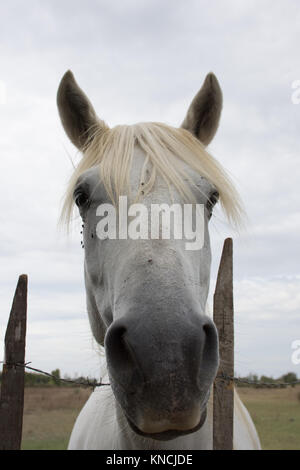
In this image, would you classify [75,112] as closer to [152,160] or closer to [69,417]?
[152,160]

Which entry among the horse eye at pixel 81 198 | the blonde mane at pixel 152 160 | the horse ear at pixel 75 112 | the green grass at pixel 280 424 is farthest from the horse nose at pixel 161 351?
the green grass at pixel 280 424

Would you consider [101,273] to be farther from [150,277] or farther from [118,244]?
[150,277]

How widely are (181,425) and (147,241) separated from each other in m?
0.81

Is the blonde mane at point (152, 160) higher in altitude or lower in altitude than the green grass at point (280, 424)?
higher

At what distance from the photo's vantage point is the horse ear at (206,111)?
3232 millimetres

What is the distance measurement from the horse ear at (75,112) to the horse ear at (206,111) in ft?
2.50

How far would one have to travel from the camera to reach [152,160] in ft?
8.00

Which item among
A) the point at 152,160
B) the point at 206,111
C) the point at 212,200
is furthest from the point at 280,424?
the point at 152,160

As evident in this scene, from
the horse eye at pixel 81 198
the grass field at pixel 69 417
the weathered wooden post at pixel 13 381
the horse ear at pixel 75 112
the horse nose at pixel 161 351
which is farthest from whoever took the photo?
the grass field at pixel 69 417

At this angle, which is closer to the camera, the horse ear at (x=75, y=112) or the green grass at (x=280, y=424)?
the horse ear at (x=75, y=112)

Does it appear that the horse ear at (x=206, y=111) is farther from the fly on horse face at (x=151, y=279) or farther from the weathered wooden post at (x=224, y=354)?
the weathered wooden post at (x=224, y=354)

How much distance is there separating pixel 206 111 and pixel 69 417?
88.4 ft
